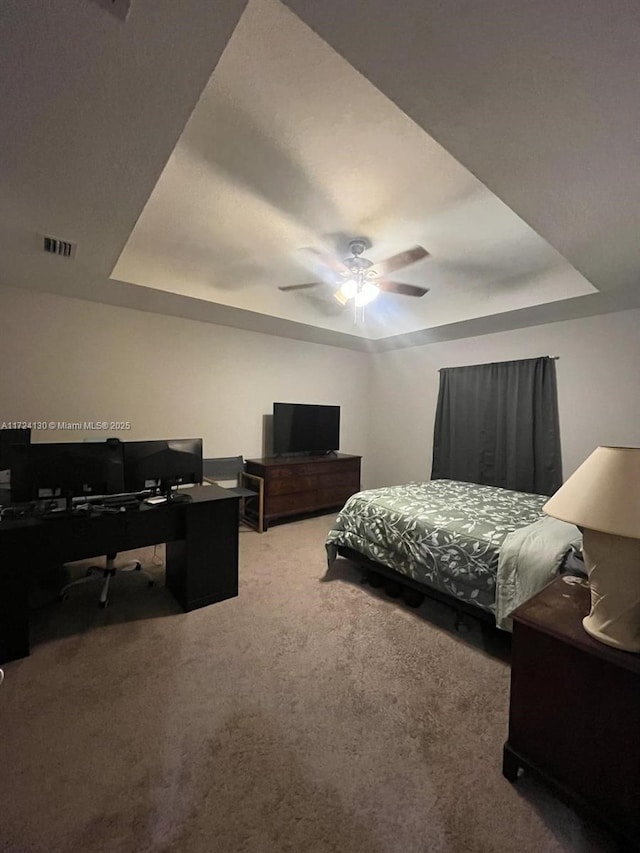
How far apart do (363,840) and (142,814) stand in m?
0.75

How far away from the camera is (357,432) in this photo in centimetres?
564

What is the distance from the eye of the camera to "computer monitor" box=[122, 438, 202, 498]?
93.0 inches

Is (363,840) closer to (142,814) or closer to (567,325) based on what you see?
(142,814)

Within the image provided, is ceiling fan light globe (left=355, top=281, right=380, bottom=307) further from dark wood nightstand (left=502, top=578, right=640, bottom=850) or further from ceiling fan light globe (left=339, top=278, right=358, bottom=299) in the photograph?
dark wood nightstand (left=502, top=578, right=640, bottom=850)

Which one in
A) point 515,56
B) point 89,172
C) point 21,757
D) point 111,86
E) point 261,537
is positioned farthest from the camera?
point 261,537

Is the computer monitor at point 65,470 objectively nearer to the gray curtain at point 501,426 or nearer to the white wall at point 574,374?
the gray curtain at point 501,426

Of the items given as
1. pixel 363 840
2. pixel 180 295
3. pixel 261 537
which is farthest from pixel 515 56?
pixel 261 537

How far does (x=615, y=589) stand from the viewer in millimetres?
1122

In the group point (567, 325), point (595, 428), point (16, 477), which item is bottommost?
point (16, 477)

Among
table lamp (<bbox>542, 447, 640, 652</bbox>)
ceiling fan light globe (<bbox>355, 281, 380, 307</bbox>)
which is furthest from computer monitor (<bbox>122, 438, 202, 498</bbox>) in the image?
table lamp (<bbox>542, 447, 640, 652</bbox>)

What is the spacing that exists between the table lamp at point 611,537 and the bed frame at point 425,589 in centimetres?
102

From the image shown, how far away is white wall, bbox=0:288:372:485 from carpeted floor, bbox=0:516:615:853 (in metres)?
1.85

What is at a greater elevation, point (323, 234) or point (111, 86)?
point (323, 234)

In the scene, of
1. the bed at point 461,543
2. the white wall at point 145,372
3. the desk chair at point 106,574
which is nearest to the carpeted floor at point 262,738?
the desk chair at point 106,574
